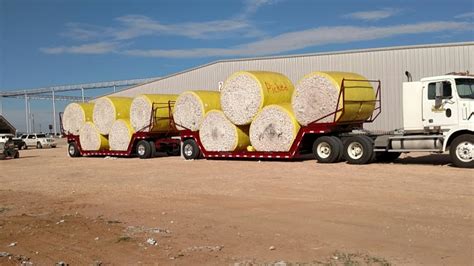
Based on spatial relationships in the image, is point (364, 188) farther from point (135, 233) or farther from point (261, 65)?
point (261, 65)

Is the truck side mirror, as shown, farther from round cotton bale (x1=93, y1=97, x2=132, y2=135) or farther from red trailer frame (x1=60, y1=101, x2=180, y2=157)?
round cotton bale (x1=93, y1=97, x2=132, y2=135)

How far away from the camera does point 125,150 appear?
27641 millimetres

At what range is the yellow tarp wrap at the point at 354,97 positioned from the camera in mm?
18750

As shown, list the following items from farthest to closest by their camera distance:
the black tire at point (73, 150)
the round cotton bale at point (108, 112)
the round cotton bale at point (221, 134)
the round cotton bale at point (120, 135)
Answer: the black tire at point (73, 150) → the round cotton bale at point (108, 112) → the round cotton bale at point (120, 135) → the round cotton bale at point (221, 134)

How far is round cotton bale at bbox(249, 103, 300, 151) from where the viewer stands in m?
20.0

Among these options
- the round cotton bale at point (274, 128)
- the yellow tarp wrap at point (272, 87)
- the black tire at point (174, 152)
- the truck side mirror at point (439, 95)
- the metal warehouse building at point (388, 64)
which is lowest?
the black tire at point (174, 152)

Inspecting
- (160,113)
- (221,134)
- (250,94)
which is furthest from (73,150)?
(250,94)

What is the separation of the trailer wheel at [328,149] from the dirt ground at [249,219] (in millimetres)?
2771

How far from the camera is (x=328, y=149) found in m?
19.0

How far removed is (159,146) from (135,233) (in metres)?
19.6

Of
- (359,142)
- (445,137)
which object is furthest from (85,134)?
(445,137)

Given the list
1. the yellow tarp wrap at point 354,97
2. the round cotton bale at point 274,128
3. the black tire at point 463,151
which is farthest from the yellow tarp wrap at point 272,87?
the black tire at point 463,151

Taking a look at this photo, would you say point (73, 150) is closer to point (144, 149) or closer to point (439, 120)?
point (144, 149)

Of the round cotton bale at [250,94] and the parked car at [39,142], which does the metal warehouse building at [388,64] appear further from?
the parked car at [39,142]
